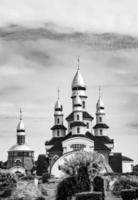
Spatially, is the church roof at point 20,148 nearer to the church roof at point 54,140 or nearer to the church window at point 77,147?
the church roof at point 54,140

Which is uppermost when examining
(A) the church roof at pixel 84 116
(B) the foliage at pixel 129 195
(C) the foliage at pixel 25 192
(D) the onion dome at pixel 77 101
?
(D) the onion dome at pixel 77 101

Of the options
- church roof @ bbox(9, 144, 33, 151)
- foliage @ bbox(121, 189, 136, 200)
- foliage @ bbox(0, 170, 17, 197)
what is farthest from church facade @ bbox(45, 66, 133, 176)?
foliage @ bbox(121, 189, 136, 200)

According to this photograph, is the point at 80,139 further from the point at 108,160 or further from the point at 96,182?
the point at 96,182

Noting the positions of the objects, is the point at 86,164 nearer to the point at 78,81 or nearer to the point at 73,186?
the point at 73,186

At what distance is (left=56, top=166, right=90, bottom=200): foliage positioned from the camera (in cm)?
4038

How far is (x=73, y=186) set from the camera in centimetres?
4056

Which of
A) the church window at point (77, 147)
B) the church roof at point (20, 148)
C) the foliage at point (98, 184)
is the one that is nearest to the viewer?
the foliage at point (98, 184)

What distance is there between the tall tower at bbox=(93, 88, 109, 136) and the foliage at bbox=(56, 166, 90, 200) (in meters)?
57.8

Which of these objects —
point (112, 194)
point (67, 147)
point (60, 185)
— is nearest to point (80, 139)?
point (67, 147)

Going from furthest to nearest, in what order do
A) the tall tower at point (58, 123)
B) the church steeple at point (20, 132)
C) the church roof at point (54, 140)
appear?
the church steeple at point (20, 132) → the tall tower at point (58, 123) → the church roof at point (54, 140)

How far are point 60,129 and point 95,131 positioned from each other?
6887 mm

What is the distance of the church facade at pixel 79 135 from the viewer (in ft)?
291

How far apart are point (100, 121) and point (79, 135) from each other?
12.3m

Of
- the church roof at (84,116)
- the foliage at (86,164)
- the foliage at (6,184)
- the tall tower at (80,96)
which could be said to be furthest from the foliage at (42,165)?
the foliage at (86,164)
